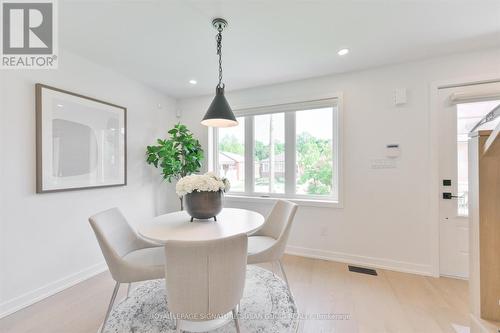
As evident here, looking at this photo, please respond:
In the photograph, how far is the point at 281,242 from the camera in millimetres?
1901

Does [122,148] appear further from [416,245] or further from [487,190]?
[416,245]

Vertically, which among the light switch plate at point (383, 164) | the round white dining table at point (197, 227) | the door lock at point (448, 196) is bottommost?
the round white dining table at point (197, 227)

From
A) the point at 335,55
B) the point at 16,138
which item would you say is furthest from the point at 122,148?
the point at 335,55

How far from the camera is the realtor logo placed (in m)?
1.74

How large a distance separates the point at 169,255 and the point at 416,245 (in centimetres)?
272

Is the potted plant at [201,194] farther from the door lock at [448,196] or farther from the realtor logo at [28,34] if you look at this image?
the door lock at [448,196]

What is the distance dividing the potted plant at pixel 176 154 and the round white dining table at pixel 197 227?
1260 mm

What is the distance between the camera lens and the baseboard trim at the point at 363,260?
247 cm

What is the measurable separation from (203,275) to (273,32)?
80.5 inches

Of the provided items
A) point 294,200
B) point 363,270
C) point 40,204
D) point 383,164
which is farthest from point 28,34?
point 363,270

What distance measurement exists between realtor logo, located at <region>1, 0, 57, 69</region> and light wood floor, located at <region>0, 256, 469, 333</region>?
2.16 m

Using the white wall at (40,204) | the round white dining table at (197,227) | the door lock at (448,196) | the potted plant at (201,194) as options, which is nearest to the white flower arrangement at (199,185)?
the potted plant at (201,194)

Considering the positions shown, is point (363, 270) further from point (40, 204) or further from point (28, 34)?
point (28, 34)

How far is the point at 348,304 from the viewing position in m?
1.95
